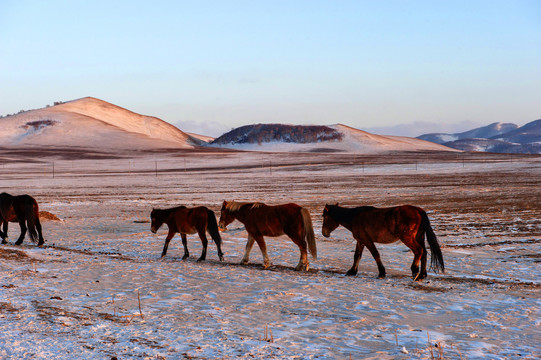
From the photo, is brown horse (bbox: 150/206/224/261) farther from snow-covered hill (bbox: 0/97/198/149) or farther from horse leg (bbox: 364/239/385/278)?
snow-covered hill (bbox: 0/97/198/149)

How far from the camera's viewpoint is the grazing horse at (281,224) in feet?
37.6

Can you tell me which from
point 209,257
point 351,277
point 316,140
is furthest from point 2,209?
point 316,140

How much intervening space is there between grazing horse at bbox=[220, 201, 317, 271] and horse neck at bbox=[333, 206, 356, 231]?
594 mm

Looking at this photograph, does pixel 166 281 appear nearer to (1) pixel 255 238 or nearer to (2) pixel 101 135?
(1) pixel 255 238

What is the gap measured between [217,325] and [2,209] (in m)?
10.5

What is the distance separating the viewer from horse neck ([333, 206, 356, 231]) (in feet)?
37.3

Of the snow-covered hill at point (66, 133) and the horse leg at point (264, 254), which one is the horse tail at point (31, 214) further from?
the snow-covered hill at point (66, 133)

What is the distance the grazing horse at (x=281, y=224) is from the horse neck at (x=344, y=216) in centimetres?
59

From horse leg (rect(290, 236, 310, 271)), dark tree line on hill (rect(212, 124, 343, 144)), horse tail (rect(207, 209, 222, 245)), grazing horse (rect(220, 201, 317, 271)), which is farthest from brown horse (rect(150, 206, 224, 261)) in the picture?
dark tree line on hill (rect(212, 124, 343, 144))

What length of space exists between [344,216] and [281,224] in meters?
1.36

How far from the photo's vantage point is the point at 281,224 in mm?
11664

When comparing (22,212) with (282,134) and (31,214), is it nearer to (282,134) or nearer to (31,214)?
(31,214)

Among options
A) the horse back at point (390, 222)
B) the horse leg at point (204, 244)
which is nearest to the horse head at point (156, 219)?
the horse leg at point (204, 244)

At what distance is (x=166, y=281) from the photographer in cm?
981
